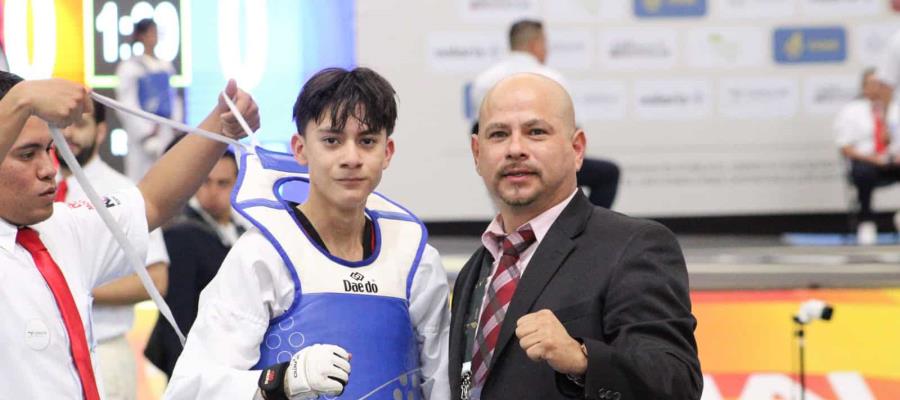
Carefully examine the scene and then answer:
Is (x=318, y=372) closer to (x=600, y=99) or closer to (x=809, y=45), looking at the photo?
(x=600, y=99)

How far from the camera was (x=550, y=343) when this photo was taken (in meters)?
2.48

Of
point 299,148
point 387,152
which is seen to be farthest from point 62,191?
point 387,152

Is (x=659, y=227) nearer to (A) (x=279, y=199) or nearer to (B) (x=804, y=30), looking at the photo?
(A) (x=279, y=199)

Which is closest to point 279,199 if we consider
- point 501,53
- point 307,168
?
point 307,168

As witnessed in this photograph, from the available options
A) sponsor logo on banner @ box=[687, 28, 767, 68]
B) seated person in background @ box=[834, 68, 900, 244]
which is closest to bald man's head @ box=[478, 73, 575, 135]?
seated person in background @ box=[834, 68, 900, 244]

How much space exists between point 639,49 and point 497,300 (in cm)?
915

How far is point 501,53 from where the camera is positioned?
11.6 m

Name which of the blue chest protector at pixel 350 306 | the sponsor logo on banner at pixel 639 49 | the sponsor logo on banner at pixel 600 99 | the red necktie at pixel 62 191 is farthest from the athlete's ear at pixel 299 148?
the sponsor logo on banner at pixel 639 49

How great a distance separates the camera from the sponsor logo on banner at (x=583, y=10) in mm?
11664

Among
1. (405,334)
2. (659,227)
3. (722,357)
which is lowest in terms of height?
(722,357)

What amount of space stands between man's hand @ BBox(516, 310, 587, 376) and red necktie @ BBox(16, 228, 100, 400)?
0.95 metres

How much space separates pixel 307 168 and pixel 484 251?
1.66 feet

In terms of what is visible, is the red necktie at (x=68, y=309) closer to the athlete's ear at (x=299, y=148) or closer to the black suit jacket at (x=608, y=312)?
the athlete's ear at (x=299, y=148)

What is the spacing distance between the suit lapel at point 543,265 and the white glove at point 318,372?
0.35 meters
